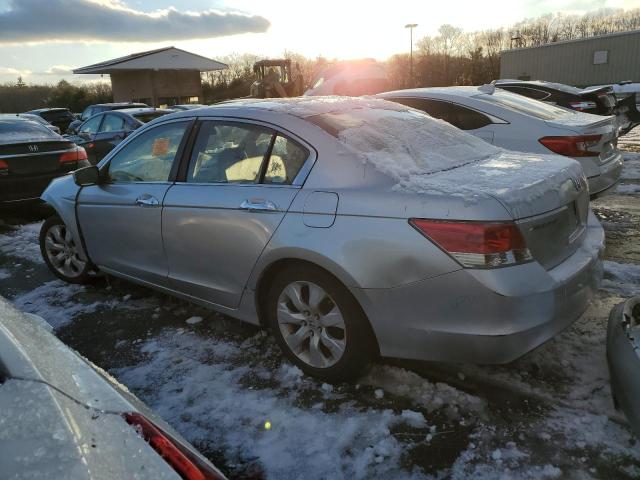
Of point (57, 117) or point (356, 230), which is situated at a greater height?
point (57, 117)

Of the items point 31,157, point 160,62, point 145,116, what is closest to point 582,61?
point 160,62

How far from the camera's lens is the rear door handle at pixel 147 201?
3651 millimetres

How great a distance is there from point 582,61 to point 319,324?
3883 centimetres

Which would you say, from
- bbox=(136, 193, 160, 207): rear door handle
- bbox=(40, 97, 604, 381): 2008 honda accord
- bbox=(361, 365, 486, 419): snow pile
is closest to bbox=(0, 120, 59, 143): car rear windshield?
→ bbox=(40, 97, 604, 381): 2008 honda accord

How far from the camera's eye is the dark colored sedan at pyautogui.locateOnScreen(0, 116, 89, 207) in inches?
299

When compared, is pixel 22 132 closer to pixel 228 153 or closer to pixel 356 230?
pixel 228 153

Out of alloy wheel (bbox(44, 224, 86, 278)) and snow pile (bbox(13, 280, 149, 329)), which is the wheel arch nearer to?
snow pile (bbox(13, 280, 149, 329))

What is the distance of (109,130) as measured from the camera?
11.4 m

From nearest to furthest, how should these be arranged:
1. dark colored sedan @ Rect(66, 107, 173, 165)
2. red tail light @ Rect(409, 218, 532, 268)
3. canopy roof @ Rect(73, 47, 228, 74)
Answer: red tail light @ Rect(409, 218, 532, 268), dark colored sedan @ Rect(66, 107, 173, 165), canopy roof @ Rect(73, 47, 228, 74)

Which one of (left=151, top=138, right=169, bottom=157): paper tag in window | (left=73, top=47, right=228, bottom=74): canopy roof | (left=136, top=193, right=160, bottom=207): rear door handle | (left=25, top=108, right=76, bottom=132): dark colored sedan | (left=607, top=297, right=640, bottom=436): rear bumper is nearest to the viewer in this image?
(left=607, top=297, right=640, bottom=436): rear bumper

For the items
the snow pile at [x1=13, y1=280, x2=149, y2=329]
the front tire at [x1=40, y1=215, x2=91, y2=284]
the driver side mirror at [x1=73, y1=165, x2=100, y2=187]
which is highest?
the driver side mirror at [x1=73, y1=165, x2=100, y2=187]

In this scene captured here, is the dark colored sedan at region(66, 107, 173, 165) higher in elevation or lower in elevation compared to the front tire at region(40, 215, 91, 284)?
higher

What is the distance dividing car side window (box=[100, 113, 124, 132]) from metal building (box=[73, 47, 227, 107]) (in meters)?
25.3

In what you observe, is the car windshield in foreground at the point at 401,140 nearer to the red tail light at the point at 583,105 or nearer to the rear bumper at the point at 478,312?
the rear bumper at the point at 478,312
